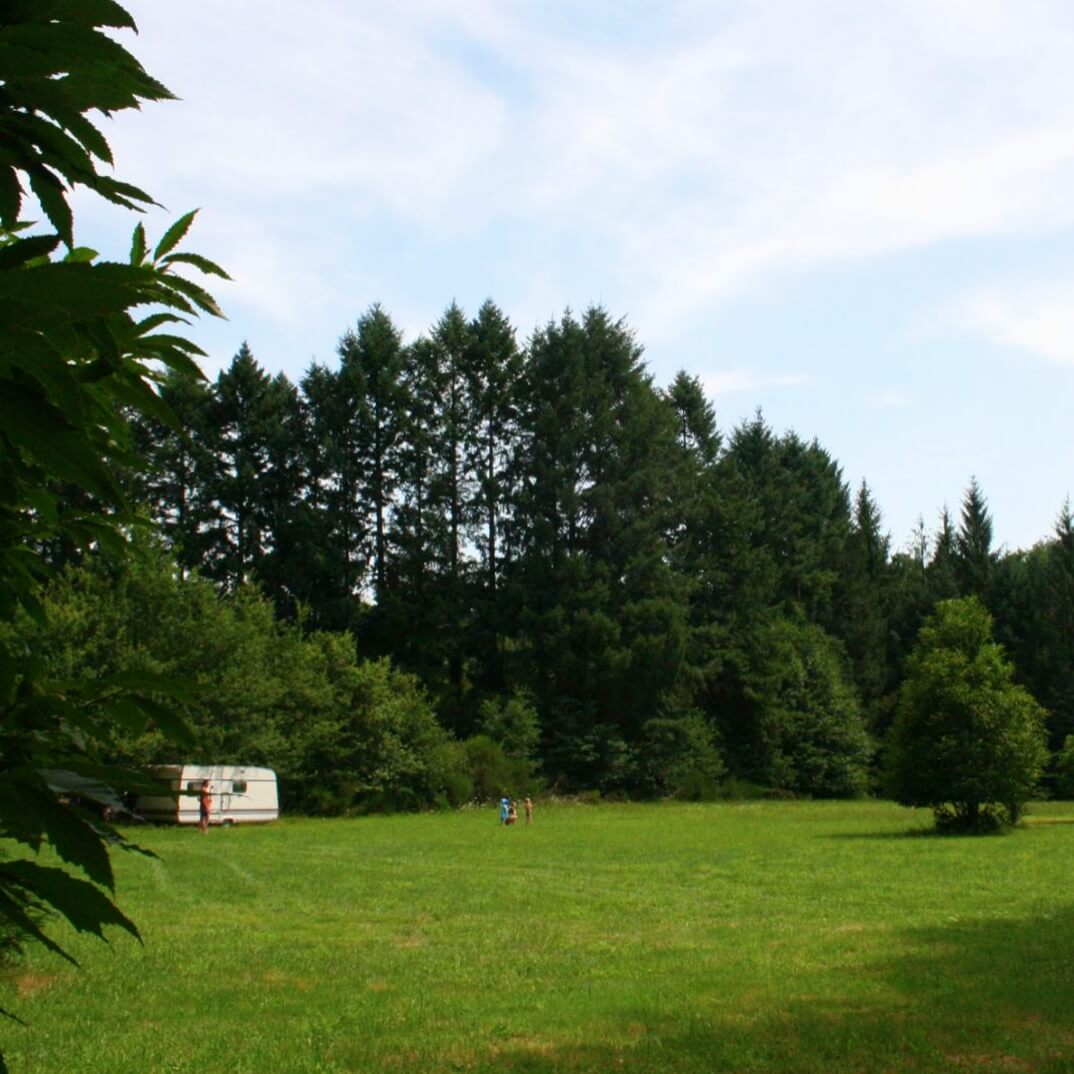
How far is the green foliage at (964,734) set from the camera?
Answer: 2466cm

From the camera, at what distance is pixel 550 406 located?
1831 inches

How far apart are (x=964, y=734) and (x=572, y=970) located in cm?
1757

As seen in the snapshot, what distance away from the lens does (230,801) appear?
1208 inches

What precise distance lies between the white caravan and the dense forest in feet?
14.0

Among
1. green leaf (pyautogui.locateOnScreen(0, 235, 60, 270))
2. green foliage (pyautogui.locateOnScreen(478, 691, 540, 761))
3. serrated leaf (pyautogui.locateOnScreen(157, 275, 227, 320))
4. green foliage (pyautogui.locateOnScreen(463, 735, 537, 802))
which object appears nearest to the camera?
green leaf (pyautogui.locateOnScreen(0, 235, 60, 270))

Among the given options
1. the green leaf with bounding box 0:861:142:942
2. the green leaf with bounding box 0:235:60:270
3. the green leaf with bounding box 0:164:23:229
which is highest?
the green leaf with bounding box 0:164:23:229

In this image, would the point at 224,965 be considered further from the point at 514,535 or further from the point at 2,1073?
the point at 514,535

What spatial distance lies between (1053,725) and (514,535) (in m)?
25.6

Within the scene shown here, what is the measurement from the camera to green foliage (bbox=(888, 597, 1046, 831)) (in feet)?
80.9

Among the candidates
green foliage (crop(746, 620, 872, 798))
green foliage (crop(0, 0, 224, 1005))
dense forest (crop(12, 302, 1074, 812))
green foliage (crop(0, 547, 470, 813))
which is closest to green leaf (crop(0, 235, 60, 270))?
green foliage (crop(0, 0, 224, 1005))

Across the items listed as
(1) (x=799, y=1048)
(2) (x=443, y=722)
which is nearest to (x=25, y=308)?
(1) (x=799, y=1048)

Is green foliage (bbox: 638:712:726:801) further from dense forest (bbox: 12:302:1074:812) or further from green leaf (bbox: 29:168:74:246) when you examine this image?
green leaf (bbox: 29:168:74:246)

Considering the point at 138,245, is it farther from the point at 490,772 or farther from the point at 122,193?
the point at 490,772

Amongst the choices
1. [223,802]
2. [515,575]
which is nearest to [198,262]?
[223,802]
